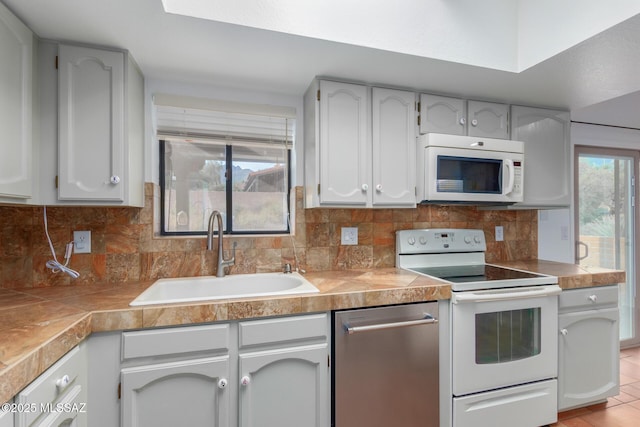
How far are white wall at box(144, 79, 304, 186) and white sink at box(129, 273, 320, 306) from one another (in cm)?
62

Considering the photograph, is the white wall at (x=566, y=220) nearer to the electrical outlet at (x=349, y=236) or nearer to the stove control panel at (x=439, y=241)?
the stove control panel at (x=439, y=241)

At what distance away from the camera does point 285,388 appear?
1385mm

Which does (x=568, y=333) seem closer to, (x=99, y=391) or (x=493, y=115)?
(x=493, y=115)

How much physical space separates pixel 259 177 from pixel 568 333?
7.12 feet

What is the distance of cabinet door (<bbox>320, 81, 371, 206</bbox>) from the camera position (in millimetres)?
1787

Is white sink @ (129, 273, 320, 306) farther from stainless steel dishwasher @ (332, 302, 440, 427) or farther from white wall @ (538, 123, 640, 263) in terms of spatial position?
white wall @ (538, 123, 640, 263)

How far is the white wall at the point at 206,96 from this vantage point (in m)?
1.81

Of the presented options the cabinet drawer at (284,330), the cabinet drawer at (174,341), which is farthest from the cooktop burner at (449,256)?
the cabinet drawer at (174,341)

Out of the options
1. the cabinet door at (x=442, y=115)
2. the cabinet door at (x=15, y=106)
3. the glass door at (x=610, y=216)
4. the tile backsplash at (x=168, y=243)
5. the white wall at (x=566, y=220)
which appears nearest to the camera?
the cabinet door at (x=15, y=106)

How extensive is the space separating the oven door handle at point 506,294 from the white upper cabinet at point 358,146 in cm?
63

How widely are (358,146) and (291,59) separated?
599 millimetres

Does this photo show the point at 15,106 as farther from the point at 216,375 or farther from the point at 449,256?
the point at 449,256

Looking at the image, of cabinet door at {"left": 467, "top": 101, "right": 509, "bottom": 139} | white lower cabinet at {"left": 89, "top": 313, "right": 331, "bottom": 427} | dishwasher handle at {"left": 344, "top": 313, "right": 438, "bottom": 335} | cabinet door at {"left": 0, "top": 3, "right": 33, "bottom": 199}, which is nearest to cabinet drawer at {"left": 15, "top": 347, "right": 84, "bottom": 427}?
white lower cabinet at {"left": 89, "top": 313, "right": 331, "bottom": 427}

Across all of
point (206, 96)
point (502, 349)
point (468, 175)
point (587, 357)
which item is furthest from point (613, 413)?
point (206, 96)
